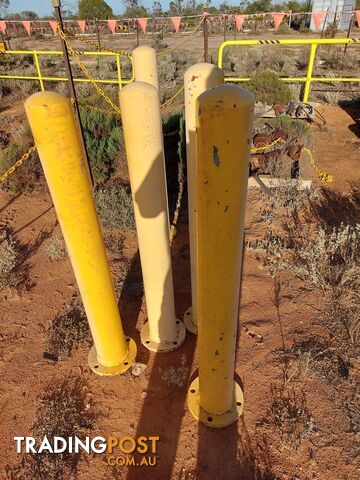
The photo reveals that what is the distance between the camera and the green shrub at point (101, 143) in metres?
5.85

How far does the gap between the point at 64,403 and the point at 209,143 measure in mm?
2350

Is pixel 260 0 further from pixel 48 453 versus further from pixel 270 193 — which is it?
pixel 48 453

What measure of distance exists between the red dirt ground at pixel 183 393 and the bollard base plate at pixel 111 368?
2.6 inches

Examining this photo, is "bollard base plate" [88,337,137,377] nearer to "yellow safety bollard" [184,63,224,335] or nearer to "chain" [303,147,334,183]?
"yellow safety bollard" [184,63,224,335]

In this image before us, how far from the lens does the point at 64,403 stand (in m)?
2.73

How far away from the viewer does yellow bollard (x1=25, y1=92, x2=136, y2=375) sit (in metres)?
1.83

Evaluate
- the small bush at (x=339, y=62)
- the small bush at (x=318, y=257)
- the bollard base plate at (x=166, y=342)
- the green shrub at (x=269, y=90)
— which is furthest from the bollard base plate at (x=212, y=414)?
the small bush at (x=339, y=62)

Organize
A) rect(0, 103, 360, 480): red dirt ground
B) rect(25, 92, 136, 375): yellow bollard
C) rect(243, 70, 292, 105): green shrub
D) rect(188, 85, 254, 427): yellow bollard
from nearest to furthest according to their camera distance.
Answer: rect(188, 85, 254, 427): yellow bollard < rect(25, 92, 136, 375): yellow bollard < rect(0, 103, 360, 480): red dirt ground < rect(243, 70, 292, 105): green shrub

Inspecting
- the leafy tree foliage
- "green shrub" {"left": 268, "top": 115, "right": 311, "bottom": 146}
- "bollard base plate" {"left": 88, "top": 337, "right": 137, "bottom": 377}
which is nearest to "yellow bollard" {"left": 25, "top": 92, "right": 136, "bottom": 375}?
"bollard base plate" {"left": 88, "top": 337, "right": 137, "bottom": 377}

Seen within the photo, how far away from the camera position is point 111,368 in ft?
9.83

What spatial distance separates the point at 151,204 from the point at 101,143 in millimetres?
3996

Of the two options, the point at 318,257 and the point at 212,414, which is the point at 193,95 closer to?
the point at 212,414

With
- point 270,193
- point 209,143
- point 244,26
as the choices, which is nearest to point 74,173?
point 209,143

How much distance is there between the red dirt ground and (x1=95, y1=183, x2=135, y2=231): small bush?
28.4 inches
